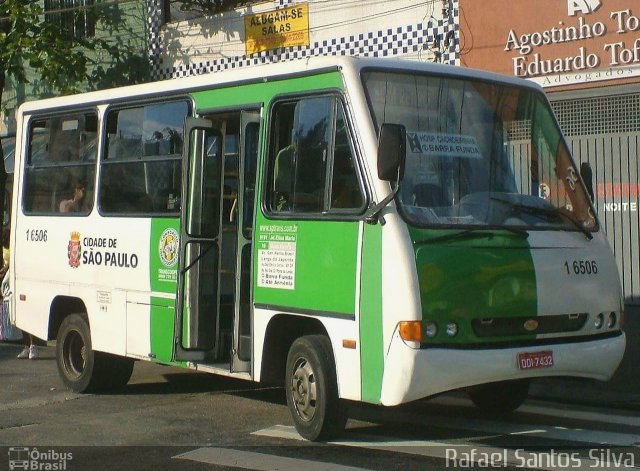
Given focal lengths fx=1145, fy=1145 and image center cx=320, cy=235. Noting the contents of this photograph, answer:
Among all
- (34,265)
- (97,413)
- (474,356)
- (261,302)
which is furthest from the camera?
(34,265)

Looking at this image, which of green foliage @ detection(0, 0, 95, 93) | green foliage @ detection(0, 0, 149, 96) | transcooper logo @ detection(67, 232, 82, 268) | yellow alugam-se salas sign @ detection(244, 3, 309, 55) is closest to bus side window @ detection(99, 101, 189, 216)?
transcooper logo @ detection(67, 232, 82, 268)

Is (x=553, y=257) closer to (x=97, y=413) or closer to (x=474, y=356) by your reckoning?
(x=474, y=356)

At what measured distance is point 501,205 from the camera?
856 centimetres

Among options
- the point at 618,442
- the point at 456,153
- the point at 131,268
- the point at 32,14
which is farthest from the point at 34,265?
the point at 32,14

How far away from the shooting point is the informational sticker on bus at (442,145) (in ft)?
27.3

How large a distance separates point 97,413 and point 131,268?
1.37 meters

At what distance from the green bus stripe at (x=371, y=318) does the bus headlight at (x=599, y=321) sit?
182 centimetres

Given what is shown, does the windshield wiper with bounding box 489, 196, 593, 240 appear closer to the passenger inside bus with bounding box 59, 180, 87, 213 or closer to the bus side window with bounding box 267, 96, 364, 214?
the bus side window with bounding box 267, 96, 364, 214

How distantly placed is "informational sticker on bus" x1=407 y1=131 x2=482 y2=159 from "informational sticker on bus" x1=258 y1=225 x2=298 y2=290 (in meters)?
1.14

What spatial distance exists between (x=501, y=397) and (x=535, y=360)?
66.9 inches

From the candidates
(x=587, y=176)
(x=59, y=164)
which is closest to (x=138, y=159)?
(x=59, y=164)

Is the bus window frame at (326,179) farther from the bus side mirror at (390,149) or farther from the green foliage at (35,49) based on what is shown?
the green foliage at (35,49)

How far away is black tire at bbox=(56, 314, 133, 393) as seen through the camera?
11.4 metres

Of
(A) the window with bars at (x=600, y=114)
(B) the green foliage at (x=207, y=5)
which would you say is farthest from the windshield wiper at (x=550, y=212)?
(B) the green foliage at (x=207, y=5)
